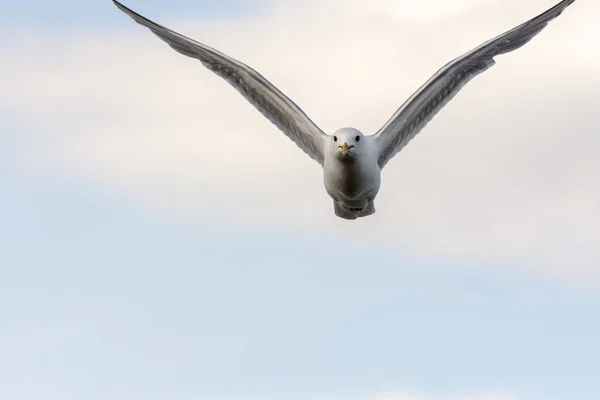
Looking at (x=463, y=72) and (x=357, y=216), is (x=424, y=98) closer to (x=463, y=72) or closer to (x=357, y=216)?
(x=463, y=72)

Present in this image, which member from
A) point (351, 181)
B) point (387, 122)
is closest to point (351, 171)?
point (351, 181)

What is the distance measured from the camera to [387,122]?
70.7ft

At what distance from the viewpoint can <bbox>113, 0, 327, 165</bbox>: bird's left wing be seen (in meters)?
21.7

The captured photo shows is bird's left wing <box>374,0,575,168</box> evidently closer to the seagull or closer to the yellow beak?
the seagull

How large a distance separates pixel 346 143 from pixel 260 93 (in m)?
3.43

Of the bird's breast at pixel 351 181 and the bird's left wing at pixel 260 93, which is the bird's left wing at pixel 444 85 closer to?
the bird's breast at pixel 351 181

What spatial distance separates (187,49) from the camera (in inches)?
915

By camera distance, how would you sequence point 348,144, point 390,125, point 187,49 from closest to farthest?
point 348,144
point 390,125
point 187,49

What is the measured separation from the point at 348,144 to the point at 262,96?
3.44m

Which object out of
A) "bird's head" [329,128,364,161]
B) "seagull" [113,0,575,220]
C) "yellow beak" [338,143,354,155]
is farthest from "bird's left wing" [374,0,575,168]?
"yellow beak" [338,143,354,155]

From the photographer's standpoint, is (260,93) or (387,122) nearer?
(387,122)

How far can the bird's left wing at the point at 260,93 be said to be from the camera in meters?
21.7

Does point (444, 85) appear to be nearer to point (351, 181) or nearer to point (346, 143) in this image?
point (351, 181)

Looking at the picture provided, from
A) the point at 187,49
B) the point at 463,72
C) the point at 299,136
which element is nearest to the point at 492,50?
the point at 463,72
